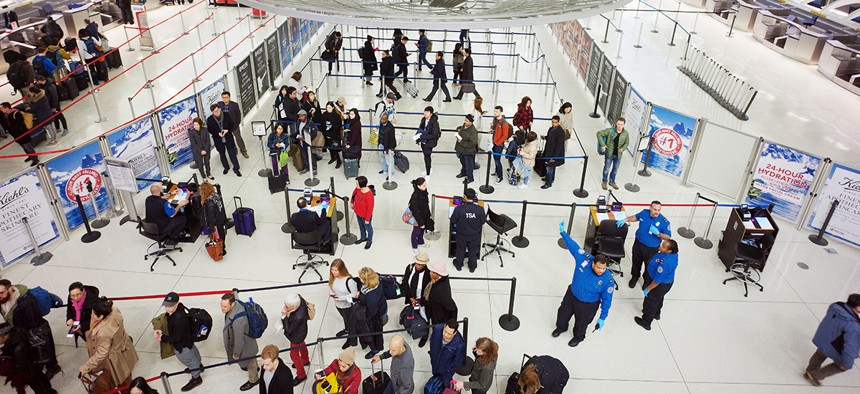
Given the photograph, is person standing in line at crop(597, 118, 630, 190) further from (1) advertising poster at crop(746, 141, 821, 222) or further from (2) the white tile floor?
(1) advertising poster at crop(746, 141, 821, 222)

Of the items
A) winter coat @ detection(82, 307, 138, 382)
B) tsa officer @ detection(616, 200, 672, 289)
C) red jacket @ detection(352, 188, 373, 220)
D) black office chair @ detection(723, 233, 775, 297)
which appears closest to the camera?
winter coat @ detection(82, 307, 138, 382)

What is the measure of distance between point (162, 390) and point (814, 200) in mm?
11091

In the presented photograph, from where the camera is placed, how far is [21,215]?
933 centimetres

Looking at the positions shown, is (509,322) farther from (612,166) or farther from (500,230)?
(612,166)

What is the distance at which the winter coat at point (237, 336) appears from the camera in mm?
7059

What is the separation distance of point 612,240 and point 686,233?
6.93 ft

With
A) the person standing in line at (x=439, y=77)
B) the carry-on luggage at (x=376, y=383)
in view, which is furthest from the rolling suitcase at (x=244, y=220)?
the person standing in line at (x=439, y=77)

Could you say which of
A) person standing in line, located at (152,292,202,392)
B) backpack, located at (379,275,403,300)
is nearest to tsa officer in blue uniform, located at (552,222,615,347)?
backpack, located at (379,275,403,300)

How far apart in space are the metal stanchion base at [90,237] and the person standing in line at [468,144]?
6858 mm

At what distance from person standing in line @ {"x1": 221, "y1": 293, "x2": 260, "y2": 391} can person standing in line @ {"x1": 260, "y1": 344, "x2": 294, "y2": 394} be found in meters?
0.87

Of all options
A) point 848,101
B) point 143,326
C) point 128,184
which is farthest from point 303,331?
point 848,101

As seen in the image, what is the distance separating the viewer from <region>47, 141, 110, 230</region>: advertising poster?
31.8 ft

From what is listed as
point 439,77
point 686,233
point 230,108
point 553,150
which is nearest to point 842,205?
point 686,233

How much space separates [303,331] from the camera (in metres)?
7.28
